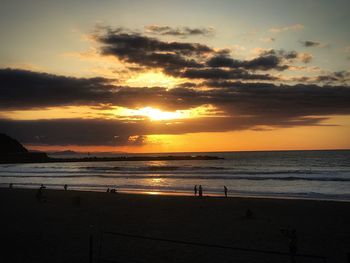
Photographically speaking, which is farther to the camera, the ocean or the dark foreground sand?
the ocean

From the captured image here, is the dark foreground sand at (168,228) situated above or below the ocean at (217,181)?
above

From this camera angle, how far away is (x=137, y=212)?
24.0 m

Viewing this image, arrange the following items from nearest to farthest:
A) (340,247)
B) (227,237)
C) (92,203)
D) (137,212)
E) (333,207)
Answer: (340,247) < (227,237) < (137,212) < (333,207) < (92,203)

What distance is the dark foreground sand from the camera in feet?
43.5

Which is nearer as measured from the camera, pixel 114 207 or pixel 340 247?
pixel 340 247

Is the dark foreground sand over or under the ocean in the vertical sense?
over

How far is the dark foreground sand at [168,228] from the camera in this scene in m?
13.3

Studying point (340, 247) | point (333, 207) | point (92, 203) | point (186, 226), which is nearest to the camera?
point (340, 247)

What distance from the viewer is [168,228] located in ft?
61.1

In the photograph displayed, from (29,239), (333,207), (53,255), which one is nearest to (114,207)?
(29,239)

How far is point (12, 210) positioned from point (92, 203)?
5.99m

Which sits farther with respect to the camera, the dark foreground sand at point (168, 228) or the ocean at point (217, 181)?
the ocean at point (217, 181)

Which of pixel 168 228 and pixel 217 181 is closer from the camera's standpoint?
pixel 168 228

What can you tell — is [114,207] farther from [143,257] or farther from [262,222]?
[143,257]
